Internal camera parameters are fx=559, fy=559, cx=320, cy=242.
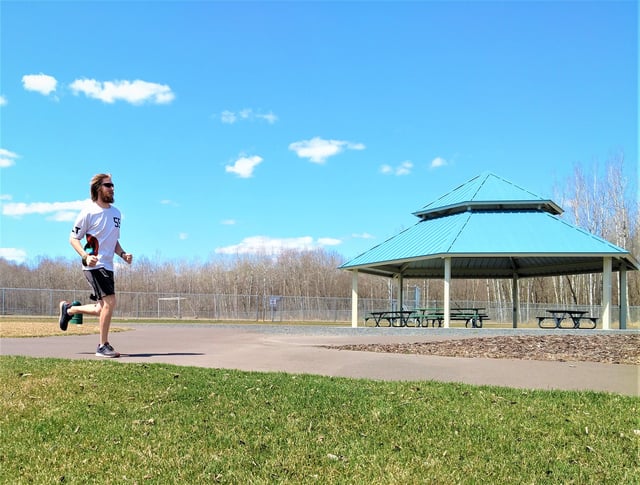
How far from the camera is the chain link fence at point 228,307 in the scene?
41500 mm

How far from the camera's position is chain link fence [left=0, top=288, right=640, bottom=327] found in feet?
136

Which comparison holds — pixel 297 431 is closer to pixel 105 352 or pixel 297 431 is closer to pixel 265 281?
pixel 105 352

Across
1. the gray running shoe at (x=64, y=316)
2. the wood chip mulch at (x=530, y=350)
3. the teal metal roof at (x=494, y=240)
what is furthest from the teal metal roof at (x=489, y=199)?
the gray running shoe at (x=64, y=316)

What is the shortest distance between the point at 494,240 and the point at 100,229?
15431 mm

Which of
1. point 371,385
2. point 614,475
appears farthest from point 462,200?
point 614,475

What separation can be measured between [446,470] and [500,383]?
2656 mm

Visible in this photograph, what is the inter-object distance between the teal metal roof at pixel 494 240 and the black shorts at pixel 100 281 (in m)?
13.6

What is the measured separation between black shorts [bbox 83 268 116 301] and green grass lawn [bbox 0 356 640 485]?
1.32 m

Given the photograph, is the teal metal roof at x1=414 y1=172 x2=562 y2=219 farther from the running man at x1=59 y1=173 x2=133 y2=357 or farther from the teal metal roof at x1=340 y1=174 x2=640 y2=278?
the running man at x1=59 y1=173 x2=133 y2=357

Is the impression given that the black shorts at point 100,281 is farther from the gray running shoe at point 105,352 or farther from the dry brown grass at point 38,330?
the dry brown grass at point 38,330

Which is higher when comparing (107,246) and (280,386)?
(107,246)

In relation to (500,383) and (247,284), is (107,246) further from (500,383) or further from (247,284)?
(247,284)

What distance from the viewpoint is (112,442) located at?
347 cm

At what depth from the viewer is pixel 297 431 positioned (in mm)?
3711
